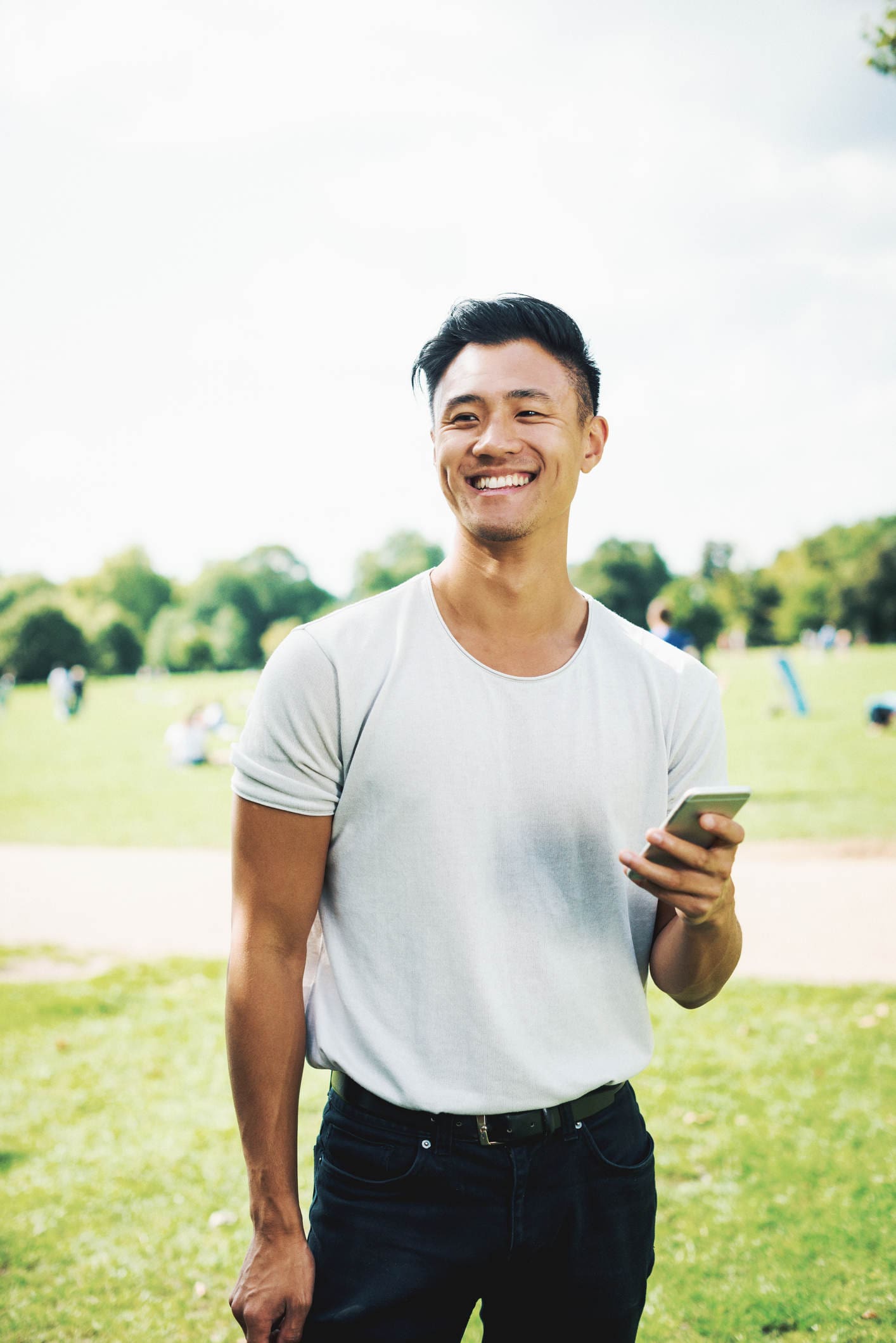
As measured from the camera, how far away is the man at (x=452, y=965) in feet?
6.26

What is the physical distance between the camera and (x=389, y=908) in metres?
1.97

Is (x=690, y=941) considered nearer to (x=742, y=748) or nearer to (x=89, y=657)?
(x=742, y=748)

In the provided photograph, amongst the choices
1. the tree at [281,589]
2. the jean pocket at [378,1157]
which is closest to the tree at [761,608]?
the tree at [281,589]

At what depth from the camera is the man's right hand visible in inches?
74.5

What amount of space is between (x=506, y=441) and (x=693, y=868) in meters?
0.98

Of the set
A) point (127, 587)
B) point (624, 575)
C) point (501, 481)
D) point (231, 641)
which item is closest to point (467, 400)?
point (501, 481)

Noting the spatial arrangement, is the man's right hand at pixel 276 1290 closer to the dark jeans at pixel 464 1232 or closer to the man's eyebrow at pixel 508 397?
the dark jeans at pixel 464 1232

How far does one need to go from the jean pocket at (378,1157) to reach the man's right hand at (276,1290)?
0.17 metres

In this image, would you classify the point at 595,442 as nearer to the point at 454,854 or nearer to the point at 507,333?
the point at 507,333

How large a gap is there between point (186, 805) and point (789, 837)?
9.01 meters

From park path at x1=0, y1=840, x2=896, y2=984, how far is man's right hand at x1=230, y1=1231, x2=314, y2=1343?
19.2ft

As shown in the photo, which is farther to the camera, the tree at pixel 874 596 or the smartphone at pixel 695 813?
the tree at pixel 874 596

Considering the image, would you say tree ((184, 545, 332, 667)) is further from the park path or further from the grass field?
the park path

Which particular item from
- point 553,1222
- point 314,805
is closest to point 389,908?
point 314,805
